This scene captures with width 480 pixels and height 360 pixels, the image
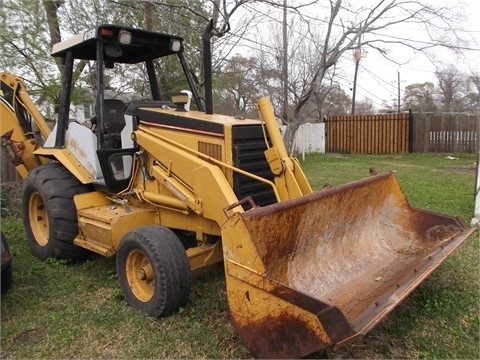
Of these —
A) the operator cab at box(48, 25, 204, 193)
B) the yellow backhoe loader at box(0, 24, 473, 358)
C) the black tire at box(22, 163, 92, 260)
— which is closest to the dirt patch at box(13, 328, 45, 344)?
the yellow backhoe loader at box(0, 24, 473, 358)

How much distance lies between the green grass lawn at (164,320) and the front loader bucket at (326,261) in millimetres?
361

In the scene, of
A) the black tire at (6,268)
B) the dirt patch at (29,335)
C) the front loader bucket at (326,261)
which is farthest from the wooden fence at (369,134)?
the dirt patch at (29,335)

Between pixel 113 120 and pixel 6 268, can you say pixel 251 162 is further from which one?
pixel 6 268

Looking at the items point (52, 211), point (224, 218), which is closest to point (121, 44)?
point (52, 211)

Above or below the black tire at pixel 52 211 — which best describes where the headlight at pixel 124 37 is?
above

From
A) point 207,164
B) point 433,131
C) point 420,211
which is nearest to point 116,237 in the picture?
point 207,164

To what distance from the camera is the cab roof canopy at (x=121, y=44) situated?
469 cm

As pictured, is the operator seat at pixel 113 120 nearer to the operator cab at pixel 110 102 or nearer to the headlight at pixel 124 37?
the operator cab at pixel 110 102

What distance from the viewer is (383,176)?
15.5 ft

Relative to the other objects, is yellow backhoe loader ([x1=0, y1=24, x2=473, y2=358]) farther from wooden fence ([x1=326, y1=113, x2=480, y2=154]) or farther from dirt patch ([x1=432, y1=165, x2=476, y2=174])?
wooden fence ([x1=326, y1=113, x2=480, y2=154])

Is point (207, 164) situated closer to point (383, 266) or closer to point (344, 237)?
point (344, 237)

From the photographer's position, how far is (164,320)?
377cm

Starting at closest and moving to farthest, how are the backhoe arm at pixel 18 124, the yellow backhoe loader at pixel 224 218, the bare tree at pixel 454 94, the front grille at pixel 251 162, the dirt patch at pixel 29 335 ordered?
the yellow backhoe loader at pixel 224 218 → the dirt patch at pixel 29 335 → the front grille at pixel 251 162 → the backhoe arm at pixel 18 124 → the bare tree at pixel 454 94

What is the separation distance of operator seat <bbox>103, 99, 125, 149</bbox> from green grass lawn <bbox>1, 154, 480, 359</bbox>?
1.47 m
